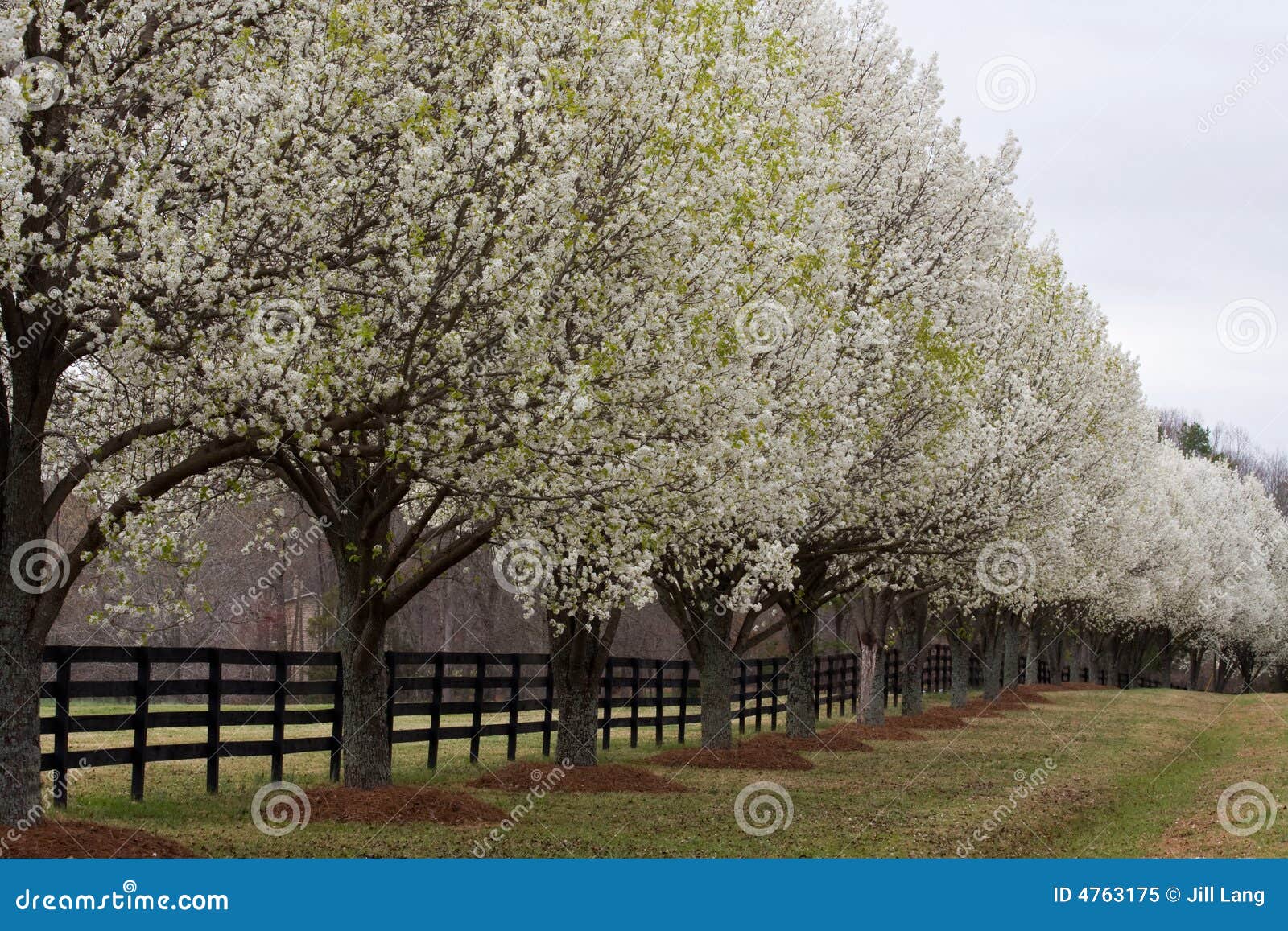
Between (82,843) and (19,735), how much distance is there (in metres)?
1.14

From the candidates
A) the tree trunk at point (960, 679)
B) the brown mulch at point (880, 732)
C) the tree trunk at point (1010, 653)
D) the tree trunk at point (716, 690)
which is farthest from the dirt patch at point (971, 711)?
the tree trunk at point (716, 690)

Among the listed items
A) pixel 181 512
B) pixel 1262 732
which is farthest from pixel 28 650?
pixel 1262 732

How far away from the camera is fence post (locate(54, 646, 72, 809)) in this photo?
12133 millimetres

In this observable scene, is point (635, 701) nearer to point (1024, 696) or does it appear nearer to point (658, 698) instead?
point (658, 698)

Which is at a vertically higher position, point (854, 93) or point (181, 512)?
point (854, 93)

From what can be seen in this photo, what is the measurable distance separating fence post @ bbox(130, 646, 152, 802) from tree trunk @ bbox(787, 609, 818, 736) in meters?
14.9

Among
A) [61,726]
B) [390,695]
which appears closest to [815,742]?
[390,695]

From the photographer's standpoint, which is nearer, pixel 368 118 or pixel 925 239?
pixel 368 118

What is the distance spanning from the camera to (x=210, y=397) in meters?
9.66

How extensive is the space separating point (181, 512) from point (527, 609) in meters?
4.69

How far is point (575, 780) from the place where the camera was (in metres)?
16.8

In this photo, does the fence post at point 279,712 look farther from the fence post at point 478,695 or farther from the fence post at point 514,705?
the fence post at point 514,705

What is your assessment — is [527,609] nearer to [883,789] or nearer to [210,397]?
[210,397]

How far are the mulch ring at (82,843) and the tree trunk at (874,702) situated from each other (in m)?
22.6
